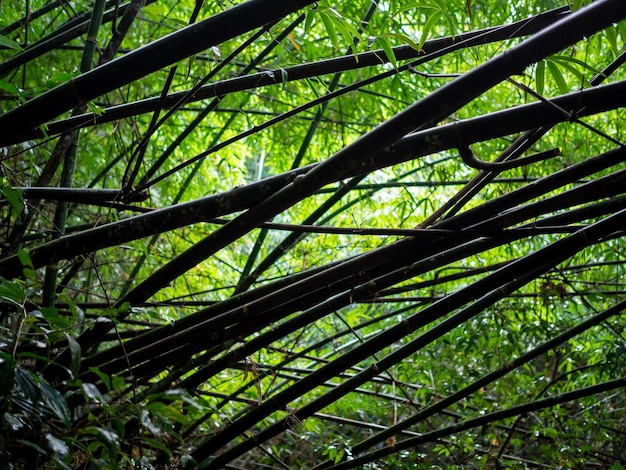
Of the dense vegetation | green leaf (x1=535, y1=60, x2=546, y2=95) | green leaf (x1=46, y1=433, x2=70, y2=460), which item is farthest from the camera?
green leaf (x1=535, y1=60, x2=546, y2=95)

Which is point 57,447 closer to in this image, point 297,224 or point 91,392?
point 91,392

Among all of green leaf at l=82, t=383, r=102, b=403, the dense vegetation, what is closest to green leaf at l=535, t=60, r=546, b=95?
the dense vegetation

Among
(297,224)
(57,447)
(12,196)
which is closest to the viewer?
(57,447)

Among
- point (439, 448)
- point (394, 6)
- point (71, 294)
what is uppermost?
point (394, 6)

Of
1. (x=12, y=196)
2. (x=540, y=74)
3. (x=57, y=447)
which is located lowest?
(x=57, y=447)

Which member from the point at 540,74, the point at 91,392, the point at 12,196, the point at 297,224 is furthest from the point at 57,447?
the point at 297,224

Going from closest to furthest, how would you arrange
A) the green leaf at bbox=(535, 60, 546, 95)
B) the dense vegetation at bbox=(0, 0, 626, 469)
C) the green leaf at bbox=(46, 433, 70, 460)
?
the green leaf at bbox=(46, 433, 70, 460)
the dense vegetation at bbox=(0, 0, 626, 469)
the green leaf at bbox=(535, 60, 546, 95)

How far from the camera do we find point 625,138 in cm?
229

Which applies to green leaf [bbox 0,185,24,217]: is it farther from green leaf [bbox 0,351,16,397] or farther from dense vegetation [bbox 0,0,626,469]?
green leaf [bbox 0,351,16,397]

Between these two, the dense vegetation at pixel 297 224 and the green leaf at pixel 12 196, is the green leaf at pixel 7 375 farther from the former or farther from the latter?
the green leaf at pixel 12 196

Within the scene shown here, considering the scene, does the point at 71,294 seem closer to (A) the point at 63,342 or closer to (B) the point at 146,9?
Answer: (A) the point at 63,342

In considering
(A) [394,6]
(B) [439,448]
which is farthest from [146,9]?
(B) [439,448]

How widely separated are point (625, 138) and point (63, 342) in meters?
1.95

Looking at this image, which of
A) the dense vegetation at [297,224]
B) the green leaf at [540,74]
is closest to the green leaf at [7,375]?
the dense vegetation at [297,224]
